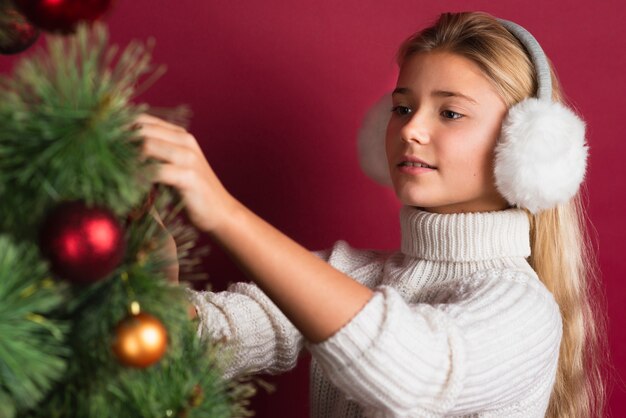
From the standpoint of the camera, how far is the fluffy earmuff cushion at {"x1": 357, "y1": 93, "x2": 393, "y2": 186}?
154 centimetres

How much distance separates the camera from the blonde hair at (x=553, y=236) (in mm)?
1312

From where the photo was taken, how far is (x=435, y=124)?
4.22 feet

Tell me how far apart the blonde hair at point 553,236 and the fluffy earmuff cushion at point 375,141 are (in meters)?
0.11

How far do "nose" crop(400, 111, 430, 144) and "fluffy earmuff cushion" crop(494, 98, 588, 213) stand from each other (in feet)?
0.41

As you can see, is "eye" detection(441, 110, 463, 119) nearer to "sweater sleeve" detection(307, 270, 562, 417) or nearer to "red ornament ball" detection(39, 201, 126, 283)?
"sweater sleeve" detection(307, 270, 562, 417)

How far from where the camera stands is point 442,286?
1286mm

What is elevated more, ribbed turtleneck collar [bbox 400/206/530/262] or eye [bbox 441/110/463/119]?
eye [bbox 441/110/463/119]

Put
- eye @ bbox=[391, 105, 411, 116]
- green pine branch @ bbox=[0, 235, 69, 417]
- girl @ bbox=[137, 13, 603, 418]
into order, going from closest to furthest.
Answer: green pine branch @ bbox=[0, 235, 69, 417], girl @ bbox=[137, 13, 603, 418], eye @ bbox=[391, 105, 411, 116]

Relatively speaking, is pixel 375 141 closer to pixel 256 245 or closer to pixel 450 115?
pixel 450 115

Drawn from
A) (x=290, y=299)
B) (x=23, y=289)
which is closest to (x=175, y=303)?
(x=23, y=289)

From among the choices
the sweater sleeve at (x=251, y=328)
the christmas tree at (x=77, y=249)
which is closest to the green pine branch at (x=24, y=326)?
the christmas tree at (x=77, y=249)

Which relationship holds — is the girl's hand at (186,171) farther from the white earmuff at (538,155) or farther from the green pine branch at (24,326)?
the white earmuff at (538,155)

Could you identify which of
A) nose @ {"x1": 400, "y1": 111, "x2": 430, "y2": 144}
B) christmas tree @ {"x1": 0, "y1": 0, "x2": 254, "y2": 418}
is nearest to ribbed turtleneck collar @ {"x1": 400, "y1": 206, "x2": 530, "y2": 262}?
nose @ {"x1": 400, "y1": 111, "x2": 430, "y2": 144}

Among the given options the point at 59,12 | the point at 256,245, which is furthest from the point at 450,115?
the point at 59,12
